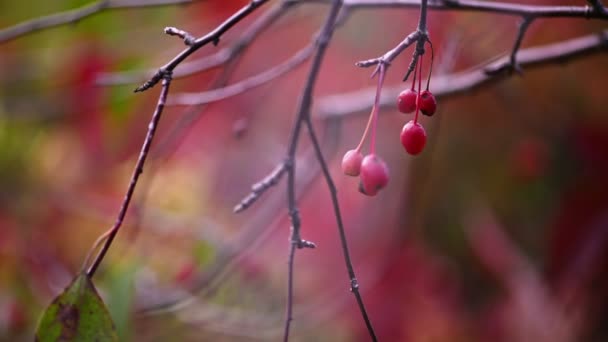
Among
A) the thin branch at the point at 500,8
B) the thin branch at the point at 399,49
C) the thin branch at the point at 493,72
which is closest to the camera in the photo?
the thin branch at the point at 399,49

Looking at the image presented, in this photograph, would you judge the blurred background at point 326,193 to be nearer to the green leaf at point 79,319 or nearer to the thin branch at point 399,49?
the green leaf at point 79,319

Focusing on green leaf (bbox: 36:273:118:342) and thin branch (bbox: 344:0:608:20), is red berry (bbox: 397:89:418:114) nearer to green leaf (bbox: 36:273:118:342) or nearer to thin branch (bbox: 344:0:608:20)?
thin branch (bbox: 344:0:608:20)

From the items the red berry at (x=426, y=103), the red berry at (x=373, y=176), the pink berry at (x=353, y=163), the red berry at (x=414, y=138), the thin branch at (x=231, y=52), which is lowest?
the red berry at (x=373, y=176)

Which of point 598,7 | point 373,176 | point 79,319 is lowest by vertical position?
point 79,319

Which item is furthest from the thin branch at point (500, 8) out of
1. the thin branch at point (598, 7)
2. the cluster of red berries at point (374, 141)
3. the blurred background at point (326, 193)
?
the blurred background at point (326, 193)

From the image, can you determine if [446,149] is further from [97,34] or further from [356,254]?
[97,34]

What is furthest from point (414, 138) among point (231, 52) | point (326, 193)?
point (326, 193)

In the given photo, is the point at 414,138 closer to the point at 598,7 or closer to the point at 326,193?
the point at 598,7

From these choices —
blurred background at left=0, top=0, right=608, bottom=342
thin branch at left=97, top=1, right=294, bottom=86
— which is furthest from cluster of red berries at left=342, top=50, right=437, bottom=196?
blurred background at left=0, top=0, right=608, bottom=342
